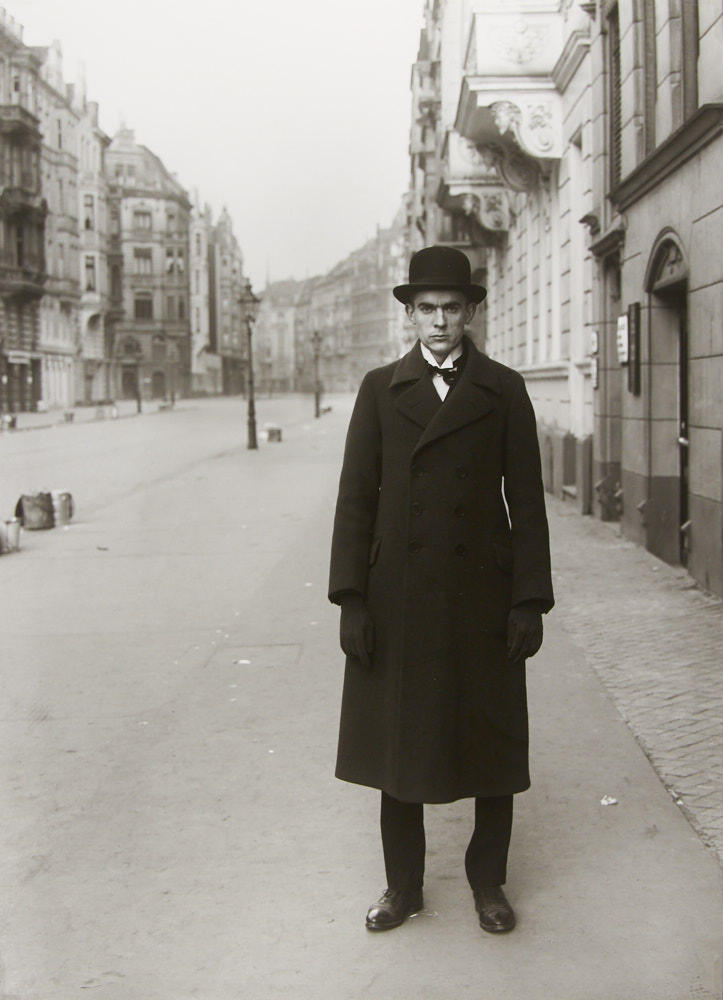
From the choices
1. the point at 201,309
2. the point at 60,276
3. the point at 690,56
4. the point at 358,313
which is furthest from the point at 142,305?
the point at 690,56

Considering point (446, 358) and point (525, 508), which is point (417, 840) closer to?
point (525, 508)

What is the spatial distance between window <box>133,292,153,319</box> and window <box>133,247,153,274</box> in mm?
1969

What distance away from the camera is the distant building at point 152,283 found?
94188mm

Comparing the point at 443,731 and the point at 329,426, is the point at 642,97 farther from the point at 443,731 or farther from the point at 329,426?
the point at 329,426

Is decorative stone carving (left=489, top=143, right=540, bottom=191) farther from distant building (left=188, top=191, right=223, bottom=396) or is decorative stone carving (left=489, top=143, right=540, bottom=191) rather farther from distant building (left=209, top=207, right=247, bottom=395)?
distant building (left=209, top=207, right=247, bottom=395)

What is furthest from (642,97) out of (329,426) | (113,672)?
(329,426)

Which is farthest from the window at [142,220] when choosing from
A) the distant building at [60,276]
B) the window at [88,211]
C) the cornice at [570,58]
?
the cornice at [570,58]

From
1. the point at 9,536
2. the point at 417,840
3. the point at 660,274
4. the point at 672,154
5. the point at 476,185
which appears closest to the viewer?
the point at 417,840

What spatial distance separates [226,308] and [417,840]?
475 ft

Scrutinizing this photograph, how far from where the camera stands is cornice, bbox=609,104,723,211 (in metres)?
8.86

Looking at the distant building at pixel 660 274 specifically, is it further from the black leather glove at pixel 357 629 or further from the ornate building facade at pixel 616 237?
the black leather glove at pixel 357 629

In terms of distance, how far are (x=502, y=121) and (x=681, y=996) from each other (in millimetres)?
16094

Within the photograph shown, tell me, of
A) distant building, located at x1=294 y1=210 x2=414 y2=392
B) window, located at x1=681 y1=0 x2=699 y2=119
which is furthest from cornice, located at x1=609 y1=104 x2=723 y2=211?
distant building, located at x1=294 y1=210 x2=414 y2=392

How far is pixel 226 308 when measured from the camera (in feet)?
478
